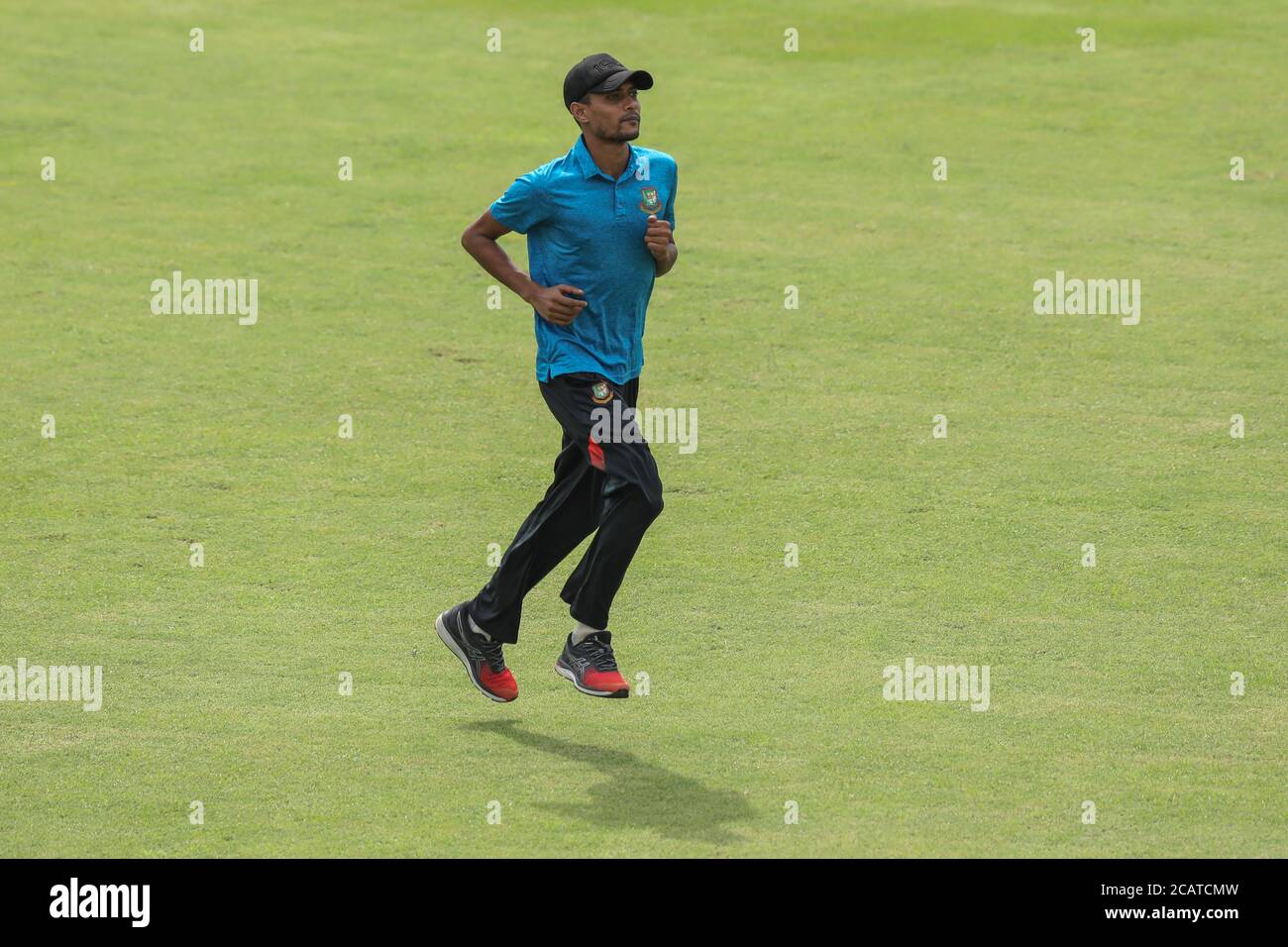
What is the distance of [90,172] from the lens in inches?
632

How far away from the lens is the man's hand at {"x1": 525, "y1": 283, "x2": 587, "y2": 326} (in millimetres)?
7629

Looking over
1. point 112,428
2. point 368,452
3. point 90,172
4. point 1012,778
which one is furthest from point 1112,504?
point 90,172

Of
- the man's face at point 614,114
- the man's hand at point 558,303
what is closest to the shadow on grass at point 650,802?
the man's hand at point 558,303

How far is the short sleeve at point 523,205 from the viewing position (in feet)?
25.3

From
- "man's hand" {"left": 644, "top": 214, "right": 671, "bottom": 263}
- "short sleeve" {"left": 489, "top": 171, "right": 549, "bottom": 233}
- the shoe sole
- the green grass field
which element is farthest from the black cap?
the green grass field

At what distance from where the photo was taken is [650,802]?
23.4 ft

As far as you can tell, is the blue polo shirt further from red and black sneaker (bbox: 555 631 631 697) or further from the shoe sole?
the shoe sole

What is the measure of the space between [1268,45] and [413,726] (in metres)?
14.1

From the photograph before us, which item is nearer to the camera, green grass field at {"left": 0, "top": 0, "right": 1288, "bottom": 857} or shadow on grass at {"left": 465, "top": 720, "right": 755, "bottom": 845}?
shadow on grass at {"left": 465, "top": 720, "right": 755, "bottom": 845}

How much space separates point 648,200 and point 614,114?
392 mm

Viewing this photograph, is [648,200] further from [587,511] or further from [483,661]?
[483,661]

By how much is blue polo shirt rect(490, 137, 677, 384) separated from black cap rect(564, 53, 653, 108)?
0.70 ft

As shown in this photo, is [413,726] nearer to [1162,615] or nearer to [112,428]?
[1162,615]

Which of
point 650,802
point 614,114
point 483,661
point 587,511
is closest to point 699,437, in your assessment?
point 587,511
